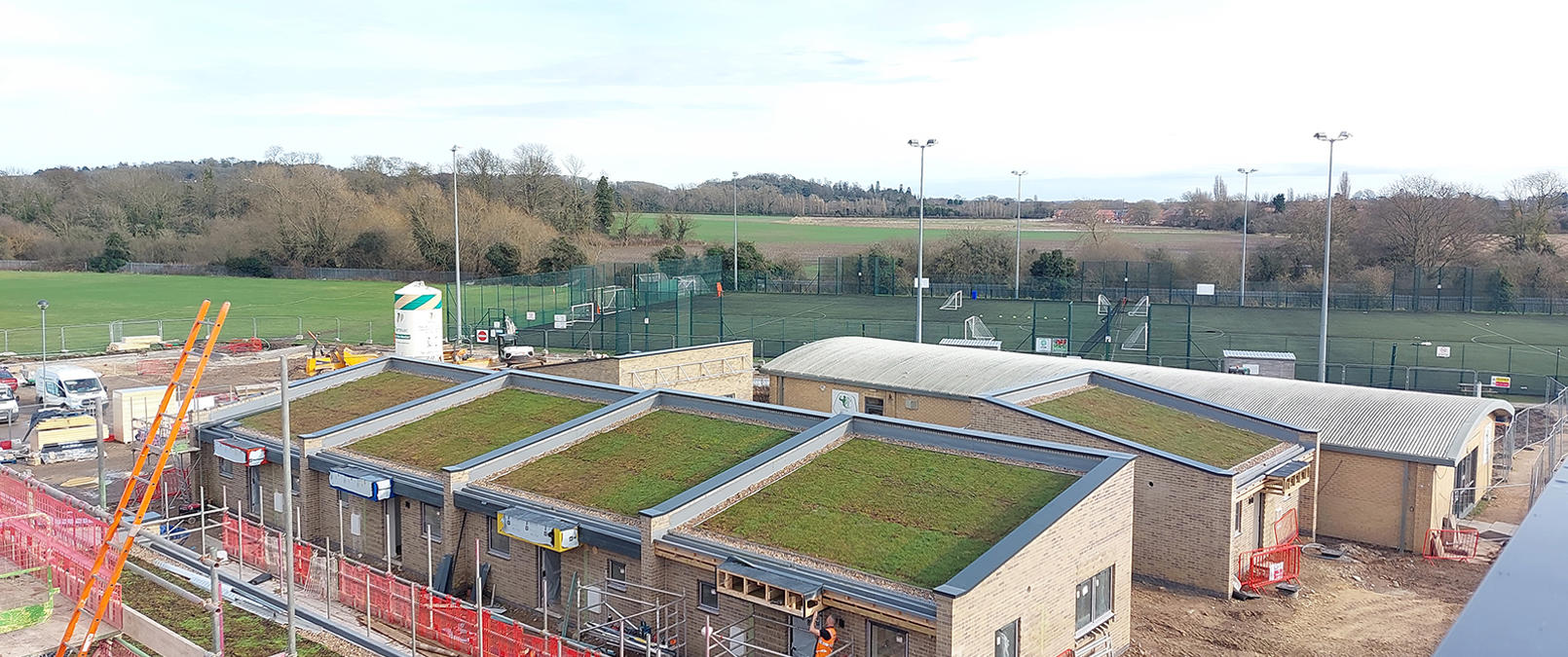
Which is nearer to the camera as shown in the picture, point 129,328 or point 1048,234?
point 129,328

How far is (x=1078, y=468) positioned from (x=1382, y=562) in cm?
1078

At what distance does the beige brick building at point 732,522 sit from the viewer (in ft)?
51.3

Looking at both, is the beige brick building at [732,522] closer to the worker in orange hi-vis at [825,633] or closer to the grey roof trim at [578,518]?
the grey roof trim at [578,518]

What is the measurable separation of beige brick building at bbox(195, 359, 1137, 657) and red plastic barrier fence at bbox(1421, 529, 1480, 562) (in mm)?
10615

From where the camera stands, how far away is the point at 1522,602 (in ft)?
23.6

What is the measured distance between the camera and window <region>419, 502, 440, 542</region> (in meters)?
21.6

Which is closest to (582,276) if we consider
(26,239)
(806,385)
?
(806,385)

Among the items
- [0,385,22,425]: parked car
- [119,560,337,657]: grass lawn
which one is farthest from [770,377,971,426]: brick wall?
[0,385,22,425]: parked car

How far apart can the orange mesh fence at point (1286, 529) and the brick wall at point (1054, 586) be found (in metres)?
6.82

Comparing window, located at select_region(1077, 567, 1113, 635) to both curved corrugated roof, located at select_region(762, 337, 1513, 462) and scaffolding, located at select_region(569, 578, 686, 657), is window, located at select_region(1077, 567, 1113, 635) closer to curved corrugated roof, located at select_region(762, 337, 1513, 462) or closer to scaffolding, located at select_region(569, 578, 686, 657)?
scaffolding, located at select_region(569, 578, 686, 657)

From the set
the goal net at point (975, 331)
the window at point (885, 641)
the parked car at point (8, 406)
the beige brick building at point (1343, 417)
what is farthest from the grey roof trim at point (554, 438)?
the goal net at point (975, 331)

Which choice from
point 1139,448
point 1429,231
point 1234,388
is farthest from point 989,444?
point 1429,231

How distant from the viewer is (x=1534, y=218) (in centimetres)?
9281

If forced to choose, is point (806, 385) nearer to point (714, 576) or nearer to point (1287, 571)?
point (1287, 571)
